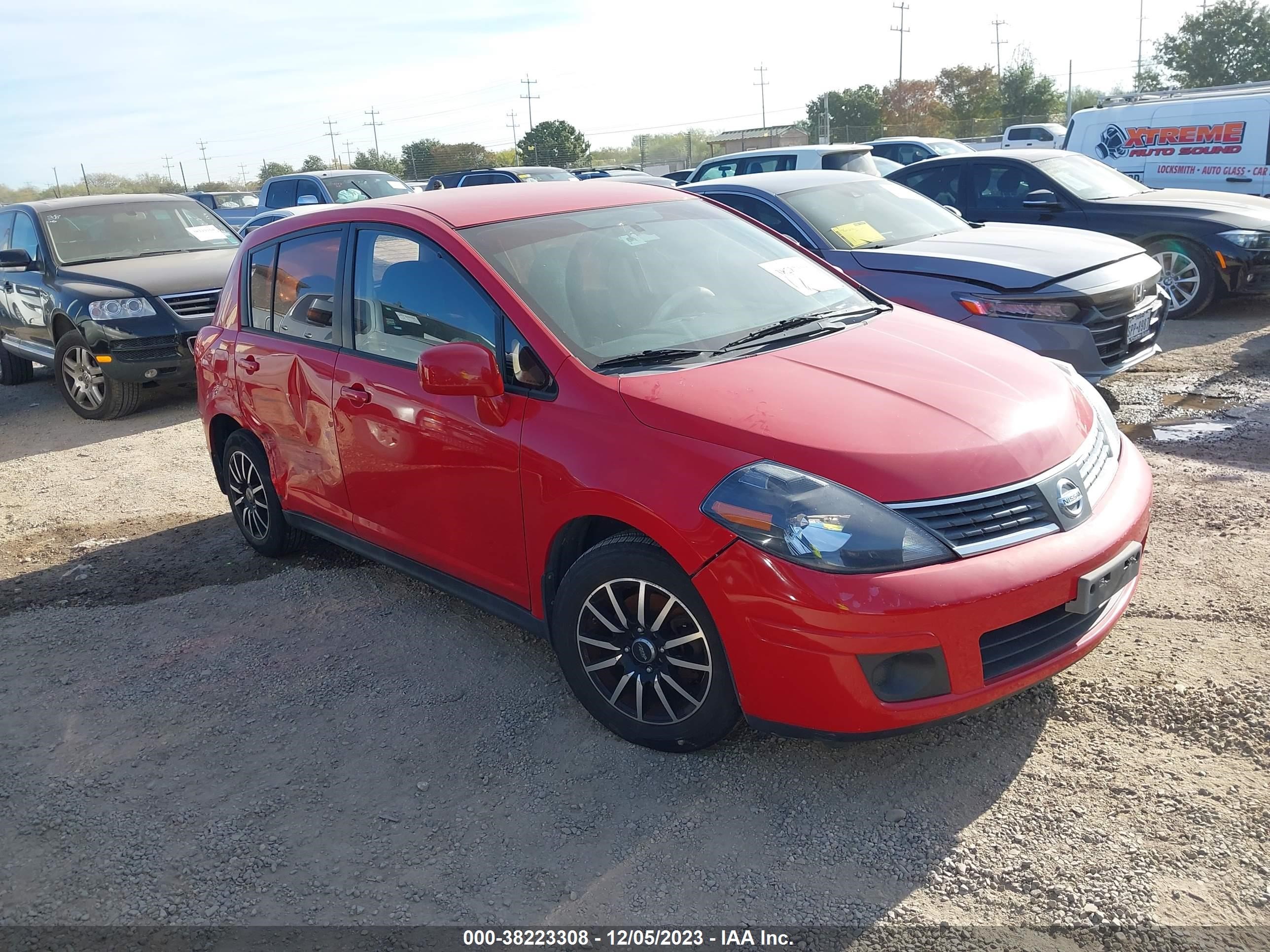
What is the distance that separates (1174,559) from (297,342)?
3911 millimetres

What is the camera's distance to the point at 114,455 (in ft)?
24.8

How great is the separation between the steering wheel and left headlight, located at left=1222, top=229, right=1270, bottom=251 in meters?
7.20

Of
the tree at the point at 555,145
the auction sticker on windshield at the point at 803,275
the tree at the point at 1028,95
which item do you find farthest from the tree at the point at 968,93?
the auction sticker on windshield at the point at 803,275

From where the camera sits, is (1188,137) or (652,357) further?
(1188,137)

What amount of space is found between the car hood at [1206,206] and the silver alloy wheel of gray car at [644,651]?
7.97 metres

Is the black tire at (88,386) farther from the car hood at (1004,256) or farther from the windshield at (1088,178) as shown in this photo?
the windshield at (1088,178)

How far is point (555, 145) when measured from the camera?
49.9m

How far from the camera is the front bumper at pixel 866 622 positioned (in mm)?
2588

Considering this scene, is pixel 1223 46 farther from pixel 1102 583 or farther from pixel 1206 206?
pixel 1102 583

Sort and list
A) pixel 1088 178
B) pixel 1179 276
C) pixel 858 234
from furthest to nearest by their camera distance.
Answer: pixel 1088 178, pixel 1179 276, pixel 858 234

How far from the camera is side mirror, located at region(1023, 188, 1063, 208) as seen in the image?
29.2 ft

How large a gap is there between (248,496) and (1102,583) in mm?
4079

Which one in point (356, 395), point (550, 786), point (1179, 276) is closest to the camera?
point (550, 786)

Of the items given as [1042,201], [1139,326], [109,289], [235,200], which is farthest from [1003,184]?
[235,200]
